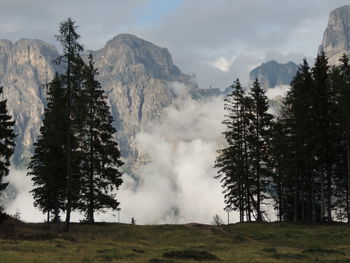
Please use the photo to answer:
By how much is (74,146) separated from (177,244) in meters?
14.2

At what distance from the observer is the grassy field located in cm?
2302

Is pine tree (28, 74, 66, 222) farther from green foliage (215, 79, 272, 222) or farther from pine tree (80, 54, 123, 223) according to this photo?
green foliage (215, 79, 272, 222)

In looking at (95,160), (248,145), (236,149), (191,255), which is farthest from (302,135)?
(191,255)

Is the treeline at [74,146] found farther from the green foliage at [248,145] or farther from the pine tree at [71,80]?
the green foliage at [248,145]

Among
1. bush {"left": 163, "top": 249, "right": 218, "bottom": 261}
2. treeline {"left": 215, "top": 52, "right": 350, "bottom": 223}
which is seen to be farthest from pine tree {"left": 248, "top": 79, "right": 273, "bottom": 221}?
bush {"left": 163, "top": 249, "right": 218, "bottom": 261}

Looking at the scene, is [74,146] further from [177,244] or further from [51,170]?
[177,244]

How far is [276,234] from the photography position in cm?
3788

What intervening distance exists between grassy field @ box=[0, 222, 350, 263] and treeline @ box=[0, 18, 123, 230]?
3751mm

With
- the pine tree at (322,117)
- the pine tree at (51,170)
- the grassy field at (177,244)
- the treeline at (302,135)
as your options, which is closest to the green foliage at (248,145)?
the treeline at (302,135)

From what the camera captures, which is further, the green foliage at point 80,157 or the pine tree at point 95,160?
the pine tree at point 95,160

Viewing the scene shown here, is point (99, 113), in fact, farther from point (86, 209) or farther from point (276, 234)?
point (276, 234)

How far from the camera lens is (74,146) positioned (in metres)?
40.7

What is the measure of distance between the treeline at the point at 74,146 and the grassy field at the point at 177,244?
3.75 meters

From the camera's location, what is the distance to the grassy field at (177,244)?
23.0 meters
